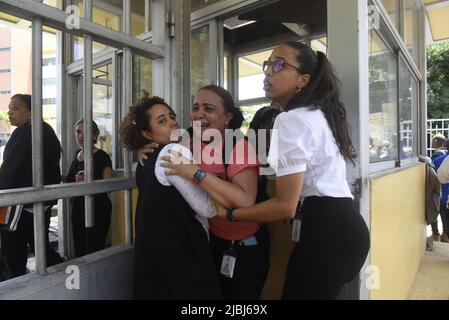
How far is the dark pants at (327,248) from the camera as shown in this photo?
4.12 feet

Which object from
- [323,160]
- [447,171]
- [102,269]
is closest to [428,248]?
[447,171]

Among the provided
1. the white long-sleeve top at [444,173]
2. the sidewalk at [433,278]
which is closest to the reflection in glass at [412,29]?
the white long-sleeve top at [444,173]

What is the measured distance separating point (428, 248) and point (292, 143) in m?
4.15

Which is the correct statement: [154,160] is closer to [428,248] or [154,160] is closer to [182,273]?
[182,273]

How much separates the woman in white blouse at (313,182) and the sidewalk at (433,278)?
1.95 metres

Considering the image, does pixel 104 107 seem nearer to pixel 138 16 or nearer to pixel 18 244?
pixel 138 16

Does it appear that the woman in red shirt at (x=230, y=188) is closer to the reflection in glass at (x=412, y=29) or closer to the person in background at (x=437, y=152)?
the reflection in glass at (x=412, y=29)

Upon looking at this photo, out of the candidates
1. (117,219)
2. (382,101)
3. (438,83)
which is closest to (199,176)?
(382,101)

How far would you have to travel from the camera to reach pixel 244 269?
1400 mm

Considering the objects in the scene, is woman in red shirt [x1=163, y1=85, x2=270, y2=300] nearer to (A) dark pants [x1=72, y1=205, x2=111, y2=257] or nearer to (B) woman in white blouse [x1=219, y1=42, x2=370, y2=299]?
(B) woman in white blouse [x1=219, y1=42, x2=370, y2=299]

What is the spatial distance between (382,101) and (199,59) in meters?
1.43

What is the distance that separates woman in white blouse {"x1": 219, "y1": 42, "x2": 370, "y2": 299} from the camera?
1.21 m

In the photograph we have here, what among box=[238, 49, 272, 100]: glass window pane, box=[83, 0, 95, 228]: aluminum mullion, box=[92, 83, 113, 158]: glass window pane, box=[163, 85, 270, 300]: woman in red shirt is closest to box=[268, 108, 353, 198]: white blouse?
box=[163, 85, 270, 300]: woman in red shirt
